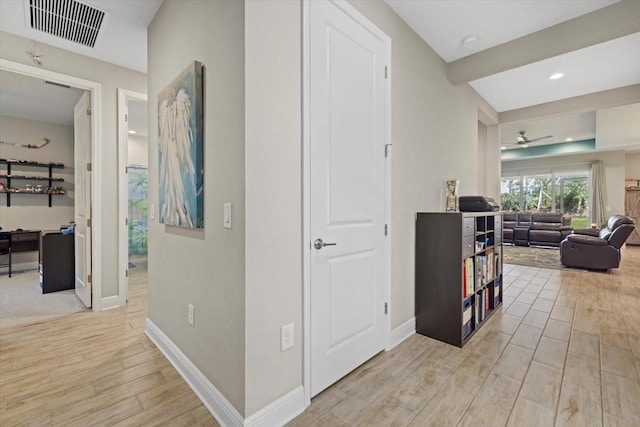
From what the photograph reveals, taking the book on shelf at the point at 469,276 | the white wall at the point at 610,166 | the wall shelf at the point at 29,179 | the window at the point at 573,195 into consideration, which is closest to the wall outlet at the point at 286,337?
the book on shelf at the point at 469,276

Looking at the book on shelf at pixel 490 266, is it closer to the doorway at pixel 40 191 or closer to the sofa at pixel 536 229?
the doorway at pixel 40 191

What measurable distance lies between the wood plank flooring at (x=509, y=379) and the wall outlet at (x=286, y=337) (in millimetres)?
386

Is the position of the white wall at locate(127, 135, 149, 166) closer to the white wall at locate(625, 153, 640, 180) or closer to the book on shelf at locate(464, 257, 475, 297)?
the book on shelf at locate(464, 257, 475, 297)

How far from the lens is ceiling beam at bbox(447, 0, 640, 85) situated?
2268 mm

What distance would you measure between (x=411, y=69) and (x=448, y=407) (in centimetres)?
255

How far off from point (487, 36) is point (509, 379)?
9.44 feet

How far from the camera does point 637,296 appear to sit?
139 inches

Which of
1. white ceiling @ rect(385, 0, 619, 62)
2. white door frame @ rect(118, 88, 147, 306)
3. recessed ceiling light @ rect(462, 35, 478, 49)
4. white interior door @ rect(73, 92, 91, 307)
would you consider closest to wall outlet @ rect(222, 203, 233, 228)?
white ceiling @ rect(385, 0, 619, 62)

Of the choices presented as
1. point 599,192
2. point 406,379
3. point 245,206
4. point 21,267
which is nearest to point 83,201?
point 245,206

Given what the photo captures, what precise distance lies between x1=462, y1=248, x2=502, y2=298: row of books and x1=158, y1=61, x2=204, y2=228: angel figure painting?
2074mm

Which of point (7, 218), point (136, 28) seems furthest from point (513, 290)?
point (7, 218)

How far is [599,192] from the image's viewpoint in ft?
27.4

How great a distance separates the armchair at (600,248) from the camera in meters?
4.68

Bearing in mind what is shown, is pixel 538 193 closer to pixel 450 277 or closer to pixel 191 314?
pixel 450 277
